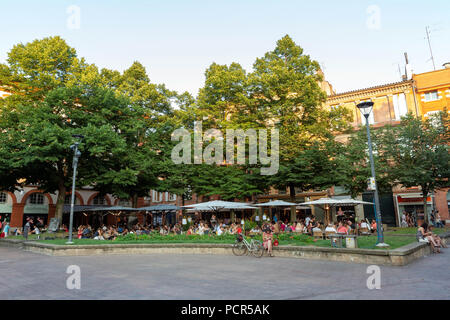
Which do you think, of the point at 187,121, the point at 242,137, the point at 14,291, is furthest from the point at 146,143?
the point at 14,291

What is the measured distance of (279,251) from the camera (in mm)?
14125

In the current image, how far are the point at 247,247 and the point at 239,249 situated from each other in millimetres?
639

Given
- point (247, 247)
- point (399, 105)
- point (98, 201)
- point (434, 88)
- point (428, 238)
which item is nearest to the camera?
point (428, 238)

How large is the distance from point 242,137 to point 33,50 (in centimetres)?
2034

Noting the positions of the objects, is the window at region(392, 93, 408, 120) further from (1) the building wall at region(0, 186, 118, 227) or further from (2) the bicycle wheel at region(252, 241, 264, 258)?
(1) the building wall at region(0, 186, 118, 227)

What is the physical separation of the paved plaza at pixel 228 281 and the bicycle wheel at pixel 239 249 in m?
3.19

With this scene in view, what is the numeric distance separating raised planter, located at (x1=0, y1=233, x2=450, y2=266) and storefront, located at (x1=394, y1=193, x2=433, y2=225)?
14.9m

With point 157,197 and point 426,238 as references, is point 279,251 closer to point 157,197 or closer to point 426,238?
point 426,238

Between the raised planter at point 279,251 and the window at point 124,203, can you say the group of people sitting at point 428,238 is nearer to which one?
the raised planter at point 279,251

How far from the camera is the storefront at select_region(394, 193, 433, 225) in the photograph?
31969 millimetres

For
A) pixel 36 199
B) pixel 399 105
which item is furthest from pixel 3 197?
pixel 399 105
